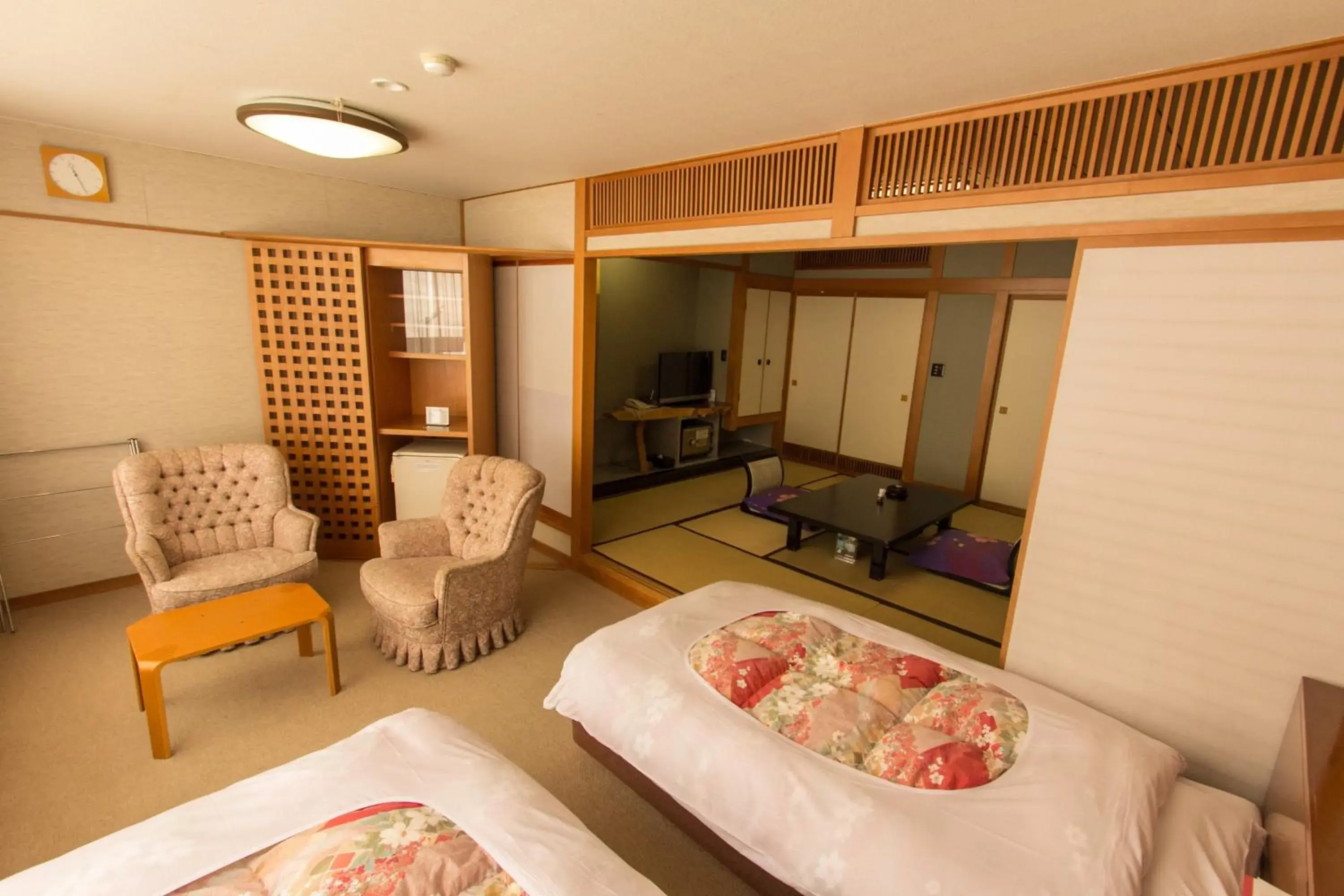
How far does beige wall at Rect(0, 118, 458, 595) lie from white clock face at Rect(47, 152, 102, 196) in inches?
2.3

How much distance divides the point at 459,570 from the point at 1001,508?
4.91m

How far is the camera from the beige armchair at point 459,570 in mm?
2861

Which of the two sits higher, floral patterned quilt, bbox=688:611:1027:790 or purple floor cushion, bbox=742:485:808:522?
floral patterned quilt, bbox=688:611:1027:790

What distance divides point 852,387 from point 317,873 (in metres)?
6.13

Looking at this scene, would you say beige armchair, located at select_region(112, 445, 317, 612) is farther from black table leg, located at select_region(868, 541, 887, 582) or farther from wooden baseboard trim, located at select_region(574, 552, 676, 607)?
black table leg, located at select_region(868, 541, 887, 582)

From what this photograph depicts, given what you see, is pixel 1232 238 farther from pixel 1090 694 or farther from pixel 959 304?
pixel 959 304

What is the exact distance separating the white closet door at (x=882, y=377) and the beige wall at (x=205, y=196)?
4333mm

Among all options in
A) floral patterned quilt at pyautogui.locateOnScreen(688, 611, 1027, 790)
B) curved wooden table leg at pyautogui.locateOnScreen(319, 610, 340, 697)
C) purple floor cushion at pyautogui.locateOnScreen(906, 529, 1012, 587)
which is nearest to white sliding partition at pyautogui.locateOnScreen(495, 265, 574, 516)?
curved wooden table leg at pyautogui.locateOnScreen(319, 610, 340, 697)

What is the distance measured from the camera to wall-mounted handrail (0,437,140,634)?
309 centimetres

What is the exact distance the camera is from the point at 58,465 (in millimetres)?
3275

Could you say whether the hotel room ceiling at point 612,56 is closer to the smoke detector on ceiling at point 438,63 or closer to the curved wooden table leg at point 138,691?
the smoke detector on ceiling at point 438,63

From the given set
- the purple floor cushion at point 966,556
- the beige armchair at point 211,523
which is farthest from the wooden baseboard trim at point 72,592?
the purple floor cushion at point 966,556

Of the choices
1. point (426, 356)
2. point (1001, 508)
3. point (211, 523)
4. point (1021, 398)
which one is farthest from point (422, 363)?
point (1001, 508)

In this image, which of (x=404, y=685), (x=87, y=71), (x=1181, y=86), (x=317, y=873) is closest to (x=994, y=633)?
(x=1181, y=86)
